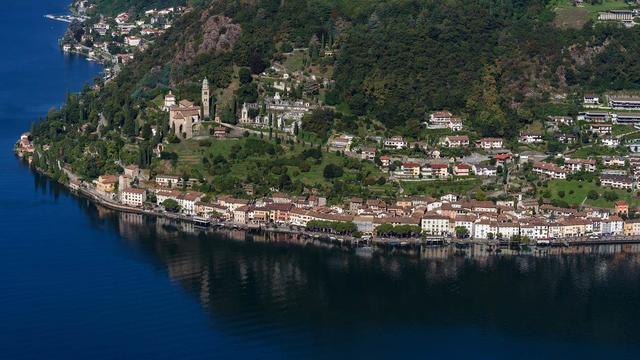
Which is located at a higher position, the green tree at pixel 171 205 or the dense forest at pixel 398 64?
the dense forest at pixel 398 64

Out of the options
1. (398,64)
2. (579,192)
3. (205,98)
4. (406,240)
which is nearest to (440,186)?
(406,240)

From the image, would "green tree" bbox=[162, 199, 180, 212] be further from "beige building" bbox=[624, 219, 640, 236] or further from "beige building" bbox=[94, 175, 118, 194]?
"beige building" bbox=[624, 219, 640, 236]

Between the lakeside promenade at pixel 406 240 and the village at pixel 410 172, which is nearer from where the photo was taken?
the lakeside promenade at pixel 406 240

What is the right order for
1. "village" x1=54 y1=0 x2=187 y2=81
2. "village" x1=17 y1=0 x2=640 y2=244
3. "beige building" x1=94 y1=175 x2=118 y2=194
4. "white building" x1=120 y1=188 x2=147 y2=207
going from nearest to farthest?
1. "village" x1=17 y1=0 x2=640 y2=244
2. "white building" x1=120 y1=188 x2=147 y2=207
3. "beige building" x1=94 y1=175 x2=118 y2=194
4. "village" x1=54 y1=0 x2=187 y2=81

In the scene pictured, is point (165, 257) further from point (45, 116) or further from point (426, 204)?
point (45, 116)

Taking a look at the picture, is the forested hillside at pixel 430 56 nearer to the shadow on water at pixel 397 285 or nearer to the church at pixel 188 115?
the church at pixel 188 115

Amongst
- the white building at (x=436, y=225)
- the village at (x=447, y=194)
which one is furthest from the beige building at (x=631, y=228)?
the white building at (x=436, y=225)

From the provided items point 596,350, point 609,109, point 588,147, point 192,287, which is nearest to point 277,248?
point 192,287

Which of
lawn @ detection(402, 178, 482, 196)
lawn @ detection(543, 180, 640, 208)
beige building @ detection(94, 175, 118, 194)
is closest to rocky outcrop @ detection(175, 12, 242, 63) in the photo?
beige building @ detection(94, 175, 118, 194)

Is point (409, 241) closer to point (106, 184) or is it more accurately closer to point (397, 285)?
point (397, 285)
